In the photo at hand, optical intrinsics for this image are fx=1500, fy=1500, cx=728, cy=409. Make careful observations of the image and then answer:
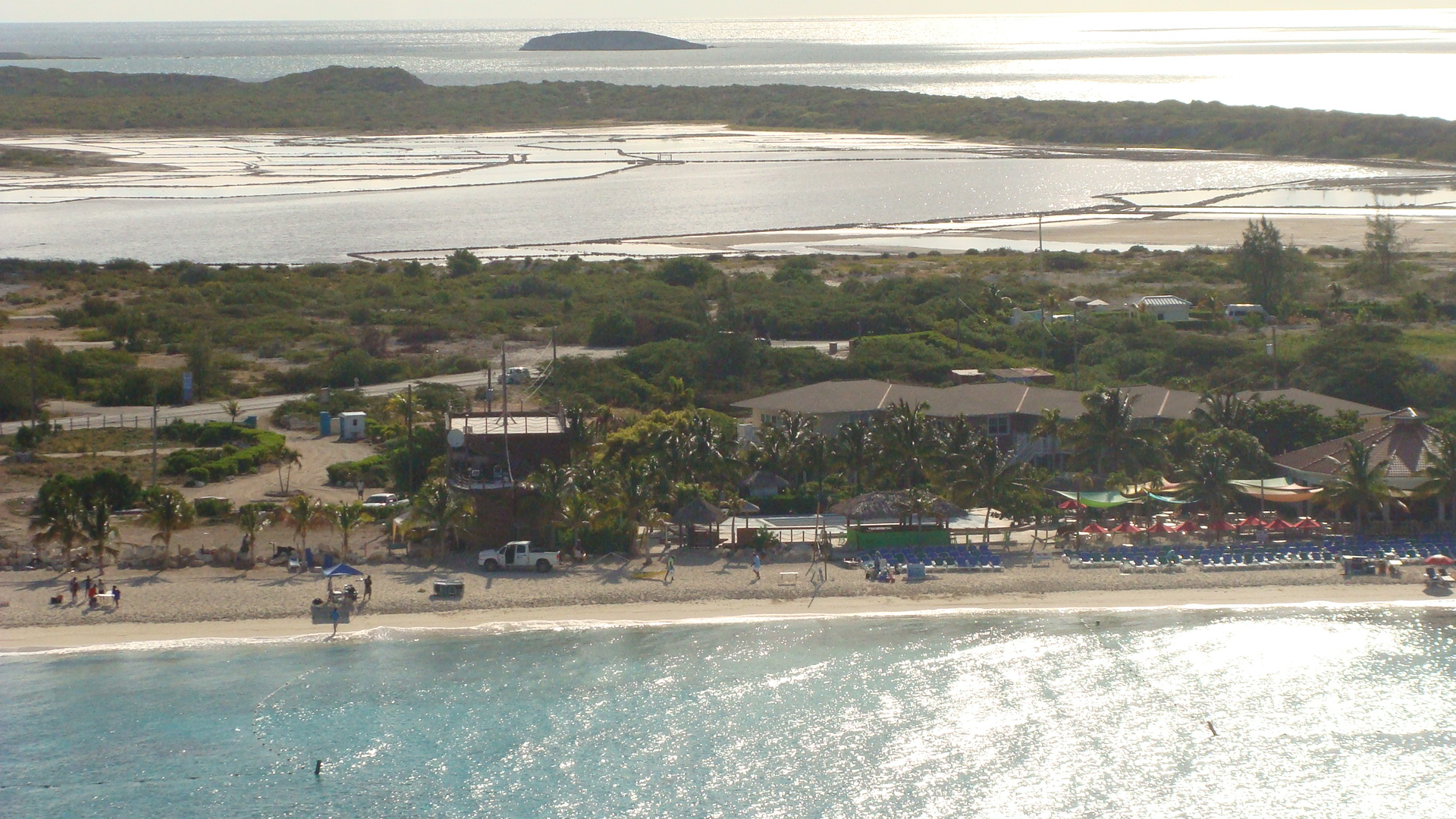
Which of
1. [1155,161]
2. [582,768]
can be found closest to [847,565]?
[582,768]

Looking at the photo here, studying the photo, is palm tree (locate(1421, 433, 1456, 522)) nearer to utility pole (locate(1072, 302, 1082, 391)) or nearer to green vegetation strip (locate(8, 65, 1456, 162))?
utility pole (locate(1072, 302, 1082, 391))

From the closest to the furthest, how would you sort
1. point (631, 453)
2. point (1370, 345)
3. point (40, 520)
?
point (40, 520)
point (631, 453)
point (1370, 345)

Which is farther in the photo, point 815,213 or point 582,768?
point 815,213

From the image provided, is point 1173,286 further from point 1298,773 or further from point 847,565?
point 1298,773

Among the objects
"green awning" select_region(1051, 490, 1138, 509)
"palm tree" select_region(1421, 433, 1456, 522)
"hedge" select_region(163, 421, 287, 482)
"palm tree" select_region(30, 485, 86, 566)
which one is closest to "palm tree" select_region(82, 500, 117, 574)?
"palm tree" select_region(30, 485, 86, 566)

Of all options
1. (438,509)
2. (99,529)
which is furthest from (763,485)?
(99,529)

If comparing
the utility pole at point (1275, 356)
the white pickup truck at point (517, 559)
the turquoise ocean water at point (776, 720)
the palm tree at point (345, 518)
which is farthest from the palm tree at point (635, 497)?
the utility pole at point (1275, 356)
